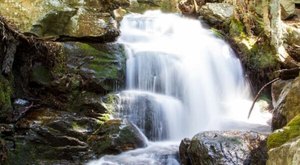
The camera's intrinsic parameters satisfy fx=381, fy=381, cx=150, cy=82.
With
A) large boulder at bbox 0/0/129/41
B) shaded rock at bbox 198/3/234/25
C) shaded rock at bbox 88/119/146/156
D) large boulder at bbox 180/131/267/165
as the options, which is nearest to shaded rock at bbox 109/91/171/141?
shaded rock at bbox 88/119/146/156

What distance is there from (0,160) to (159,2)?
420 inches

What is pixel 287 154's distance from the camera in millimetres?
3180

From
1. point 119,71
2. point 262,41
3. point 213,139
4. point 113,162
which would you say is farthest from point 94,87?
point 262,41

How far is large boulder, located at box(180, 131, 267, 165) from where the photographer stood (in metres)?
5.07

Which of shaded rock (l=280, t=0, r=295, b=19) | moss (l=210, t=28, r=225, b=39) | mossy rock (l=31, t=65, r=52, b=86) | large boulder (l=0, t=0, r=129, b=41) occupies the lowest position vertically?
mossy rock (l=31, t=65, r=52, b=86)

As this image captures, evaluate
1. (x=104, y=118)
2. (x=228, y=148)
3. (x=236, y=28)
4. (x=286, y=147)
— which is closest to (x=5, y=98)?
(x=104, y=118)

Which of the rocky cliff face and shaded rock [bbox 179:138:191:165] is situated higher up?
the rocky cliff face

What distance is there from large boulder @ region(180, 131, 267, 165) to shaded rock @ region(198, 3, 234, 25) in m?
7.41

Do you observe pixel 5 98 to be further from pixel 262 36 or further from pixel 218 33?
pixel 262 36

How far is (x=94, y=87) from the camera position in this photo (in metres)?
7.70

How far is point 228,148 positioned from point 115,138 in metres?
2.22

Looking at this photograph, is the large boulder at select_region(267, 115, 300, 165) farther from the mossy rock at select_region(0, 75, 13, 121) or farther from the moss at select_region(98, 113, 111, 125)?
the mossy rock at select_region(0, 75, 13, 121)

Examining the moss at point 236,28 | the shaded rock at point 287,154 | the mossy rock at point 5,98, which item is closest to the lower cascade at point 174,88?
the moss at point 236,28

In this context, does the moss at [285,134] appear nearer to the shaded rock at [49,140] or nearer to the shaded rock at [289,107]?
the shaded rock at [289,107]
